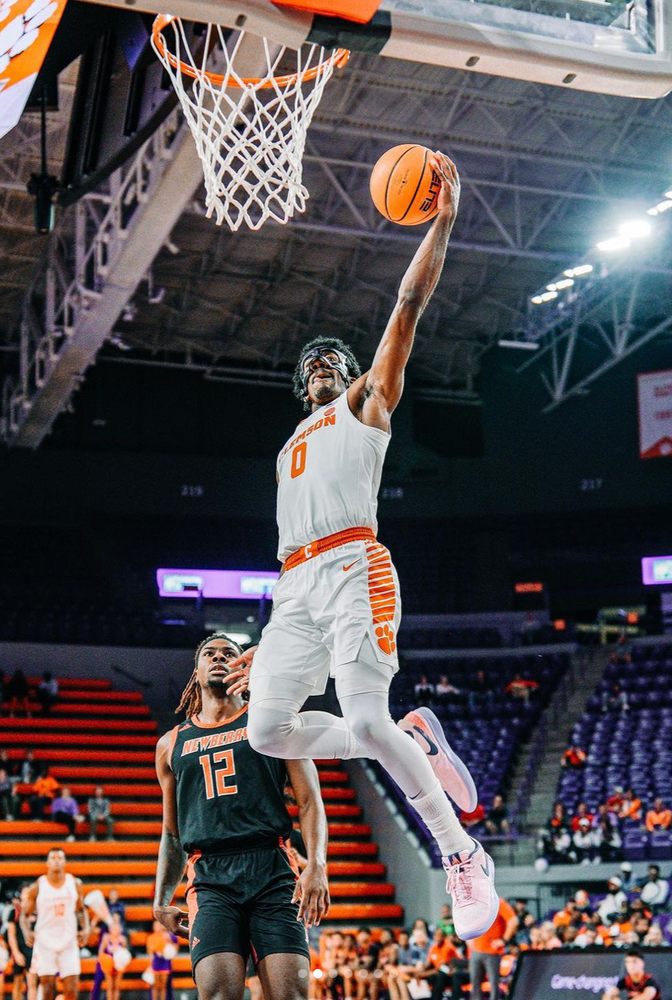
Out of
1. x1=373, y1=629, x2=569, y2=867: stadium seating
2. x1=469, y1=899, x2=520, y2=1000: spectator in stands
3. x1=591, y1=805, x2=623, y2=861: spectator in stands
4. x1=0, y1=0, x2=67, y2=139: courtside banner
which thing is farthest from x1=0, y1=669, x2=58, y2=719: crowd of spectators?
x1=0, y1=0, x2=67, y2=139: courtside banner

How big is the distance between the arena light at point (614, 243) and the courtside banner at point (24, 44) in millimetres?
16659

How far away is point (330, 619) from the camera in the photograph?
15.7 feet

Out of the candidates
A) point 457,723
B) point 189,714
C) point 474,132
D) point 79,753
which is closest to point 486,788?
point 457,723

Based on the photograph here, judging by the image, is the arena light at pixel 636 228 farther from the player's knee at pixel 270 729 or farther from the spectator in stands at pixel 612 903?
the player's knee at pixel 270 729

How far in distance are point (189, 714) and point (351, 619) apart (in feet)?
4.53

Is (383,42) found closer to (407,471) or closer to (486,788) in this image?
(486,788)

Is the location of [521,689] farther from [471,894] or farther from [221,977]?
[221,977]

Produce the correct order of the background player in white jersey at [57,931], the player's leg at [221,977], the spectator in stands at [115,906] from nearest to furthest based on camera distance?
1. the player's leg at [221,977]
2. the background player in white jersey at [57,931]
3. the spectator in stands at [115,906]

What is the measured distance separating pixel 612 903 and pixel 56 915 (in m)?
7.79

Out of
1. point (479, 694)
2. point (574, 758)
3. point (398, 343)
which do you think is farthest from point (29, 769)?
point (398, 343)

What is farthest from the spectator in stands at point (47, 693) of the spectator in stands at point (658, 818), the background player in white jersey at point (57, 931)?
the background player in white jersey at point (57, 931)

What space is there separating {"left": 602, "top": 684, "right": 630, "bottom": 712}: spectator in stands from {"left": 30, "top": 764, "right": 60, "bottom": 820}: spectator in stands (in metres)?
9.87

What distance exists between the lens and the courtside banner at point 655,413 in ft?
92.0

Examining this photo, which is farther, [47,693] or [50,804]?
[47,693]
